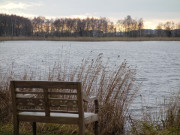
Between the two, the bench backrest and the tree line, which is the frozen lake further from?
the tree line

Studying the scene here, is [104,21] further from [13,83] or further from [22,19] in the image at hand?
[13,83]

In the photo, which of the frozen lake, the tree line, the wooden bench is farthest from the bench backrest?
the tree line

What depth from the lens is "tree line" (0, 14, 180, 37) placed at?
107312mm

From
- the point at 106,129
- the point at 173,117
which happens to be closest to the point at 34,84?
the point at 106,129

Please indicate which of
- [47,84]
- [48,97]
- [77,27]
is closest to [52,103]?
[48,97]

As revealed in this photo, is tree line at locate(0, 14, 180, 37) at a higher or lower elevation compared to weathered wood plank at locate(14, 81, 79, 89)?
higher

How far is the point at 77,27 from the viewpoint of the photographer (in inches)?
4496

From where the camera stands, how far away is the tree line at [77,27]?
352 feet

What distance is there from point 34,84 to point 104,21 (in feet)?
380

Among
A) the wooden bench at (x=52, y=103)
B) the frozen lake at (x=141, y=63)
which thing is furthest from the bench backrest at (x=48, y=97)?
the frozen lake at (x=141, y=63)

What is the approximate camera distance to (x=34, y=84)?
4480mm

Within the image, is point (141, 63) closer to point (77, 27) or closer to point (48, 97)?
point (48, 97)

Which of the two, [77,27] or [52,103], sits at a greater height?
[77,27]

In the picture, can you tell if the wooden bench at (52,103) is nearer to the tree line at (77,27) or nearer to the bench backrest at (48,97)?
the bench backrest at (48,97)
